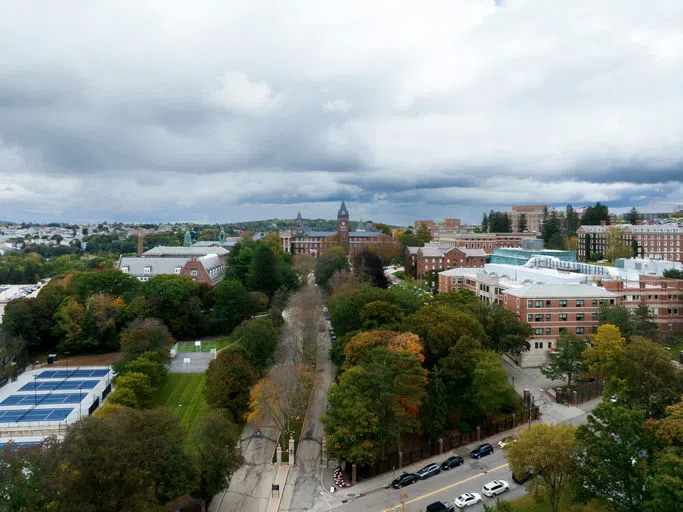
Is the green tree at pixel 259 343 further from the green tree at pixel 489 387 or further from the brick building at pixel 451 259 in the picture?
the brick building at pixel 451 259

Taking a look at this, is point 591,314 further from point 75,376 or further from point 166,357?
point 75,376

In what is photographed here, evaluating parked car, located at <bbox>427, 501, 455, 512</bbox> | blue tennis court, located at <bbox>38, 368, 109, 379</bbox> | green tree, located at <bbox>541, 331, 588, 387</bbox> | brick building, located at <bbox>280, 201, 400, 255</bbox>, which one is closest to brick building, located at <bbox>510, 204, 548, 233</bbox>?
brick building, located at <bbox>280, 201, 400, 255</bbox>

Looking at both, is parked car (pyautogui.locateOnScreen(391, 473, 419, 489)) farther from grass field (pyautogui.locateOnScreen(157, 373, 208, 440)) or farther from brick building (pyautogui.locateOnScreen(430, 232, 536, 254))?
brick building (pyautogui.locateOnScreen(430, 232, 536, 254))

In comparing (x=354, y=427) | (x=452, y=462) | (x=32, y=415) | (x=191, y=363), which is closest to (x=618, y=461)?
(x=452, y=462)

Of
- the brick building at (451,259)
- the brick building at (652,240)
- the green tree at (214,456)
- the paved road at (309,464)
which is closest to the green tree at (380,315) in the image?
the paved road at (309,464)

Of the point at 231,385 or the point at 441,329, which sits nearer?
the point at 231,385

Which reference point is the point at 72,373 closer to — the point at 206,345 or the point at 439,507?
the point at 206,345
